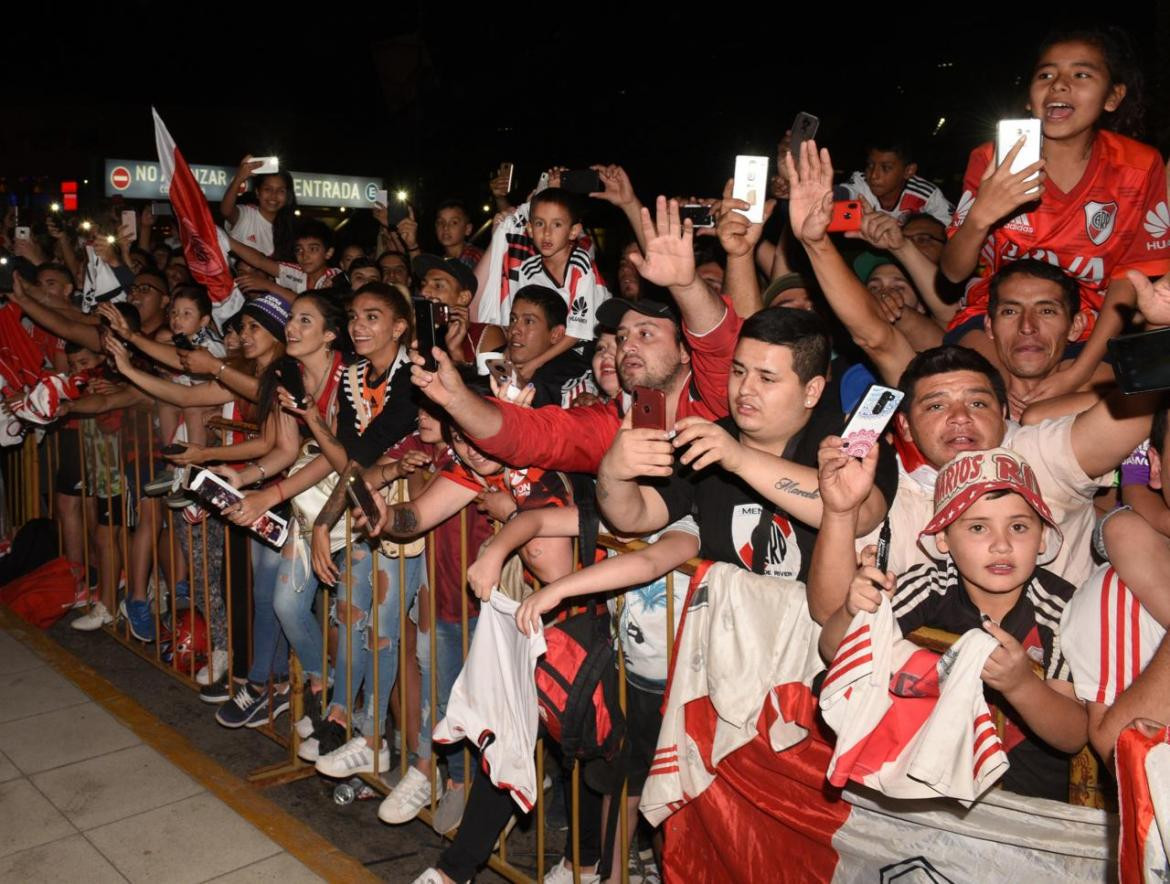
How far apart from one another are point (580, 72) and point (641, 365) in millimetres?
15325

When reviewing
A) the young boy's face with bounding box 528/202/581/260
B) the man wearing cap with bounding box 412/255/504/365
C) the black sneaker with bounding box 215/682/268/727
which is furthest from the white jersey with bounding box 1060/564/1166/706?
the black sneaker with bounding box 215/682/268/727

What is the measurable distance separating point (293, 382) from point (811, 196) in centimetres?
290

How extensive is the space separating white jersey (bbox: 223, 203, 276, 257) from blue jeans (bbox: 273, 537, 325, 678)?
16.5 ft

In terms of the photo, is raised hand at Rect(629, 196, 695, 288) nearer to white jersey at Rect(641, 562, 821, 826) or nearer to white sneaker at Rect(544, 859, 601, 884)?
white jersey at Rect(641, 562, 821, 826)

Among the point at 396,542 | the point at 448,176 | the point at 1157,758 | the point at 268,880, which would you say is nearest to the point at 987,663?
the point at 1157,758

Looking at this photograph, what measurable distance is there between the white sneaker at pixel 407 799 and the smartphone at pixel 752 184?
2.73 meters

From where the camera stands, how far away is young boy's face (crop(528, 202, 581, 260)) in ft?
19.4

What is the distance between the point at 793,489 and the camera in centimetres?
316

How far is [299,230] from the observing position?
9141mm

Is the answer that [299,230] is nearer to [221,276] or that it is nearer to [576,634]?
[221,276]

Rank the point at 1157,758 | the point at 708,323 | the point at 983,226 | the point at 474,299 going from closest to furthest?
the point at 1157,758 → the point at 983,226 → the point at 708,323 → the point at 474,299

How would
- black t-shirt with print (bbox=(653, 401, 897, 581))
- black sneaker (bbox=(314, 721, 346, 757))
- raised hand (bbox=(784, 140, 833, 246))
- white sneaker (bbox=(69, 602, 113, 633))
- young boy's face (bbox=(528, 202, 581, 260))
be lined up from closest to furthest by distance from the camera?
1. black t-shirt with print (bbox=(653, 401, 897, 581))
2. raised hand (bbox=(784, 140, 833, 246))
3. black sneaker (bbox=(314, 721, 346, 757))
4. young boy's face (bbox=(528, 202, 581, 260))
5. white sneaker (bbox=(69, 602, 113, 633))

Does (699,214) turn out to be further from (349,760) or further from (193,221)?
(193,221)

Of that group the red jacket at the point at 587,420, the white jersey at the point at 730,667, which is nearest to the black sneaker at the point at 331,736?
the red jacket at the point at 587,420
